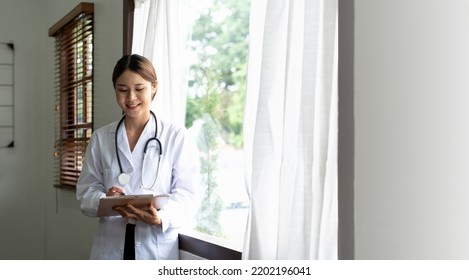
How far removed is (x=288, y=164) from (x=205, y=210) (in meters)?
1.13

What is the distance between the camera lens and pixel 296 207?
1848 mm

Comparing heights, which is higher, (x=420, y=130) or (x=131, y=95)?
(x=131, y=95)

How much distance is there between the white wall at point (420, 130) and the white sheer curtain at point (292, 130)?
0.17m

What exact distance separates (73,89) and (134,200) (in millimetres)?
2285

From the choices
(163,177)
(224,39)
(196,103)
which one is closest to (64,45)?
(196,103)

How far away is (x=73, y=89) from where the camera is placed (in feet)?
14.1

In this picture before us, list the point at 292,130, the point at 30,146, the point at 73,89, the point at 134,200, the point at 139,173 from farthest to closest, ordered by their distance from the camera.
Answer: the point at 30,146, the point at 73,89, the point at 139,173, the point at 134,200, the point at 292,130

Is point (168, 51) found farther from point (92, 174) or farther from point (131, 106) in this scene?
point (92, 174)

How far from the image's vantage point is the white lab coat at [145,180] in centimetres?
238

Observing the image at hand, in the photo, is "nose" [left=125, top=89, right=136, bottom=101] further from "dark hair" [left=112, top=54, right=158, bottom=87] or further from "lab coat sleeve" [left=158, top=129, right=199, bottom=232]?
"lab coat sleeve" [left=158, top=129, right=199, bottom=232]

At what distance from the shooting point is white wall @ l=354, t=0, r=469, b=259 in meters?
1.57

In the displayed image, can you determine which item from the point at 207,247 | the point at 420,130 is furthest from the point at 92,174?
the point at 420,130

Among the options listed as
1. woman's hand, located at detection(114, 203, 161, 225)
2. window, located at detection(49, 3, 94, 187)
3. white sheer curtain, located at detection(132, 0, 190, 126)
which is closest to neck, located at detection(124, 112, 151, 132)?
white sheer curtain, located at detection(132, 0, 190, 126)
